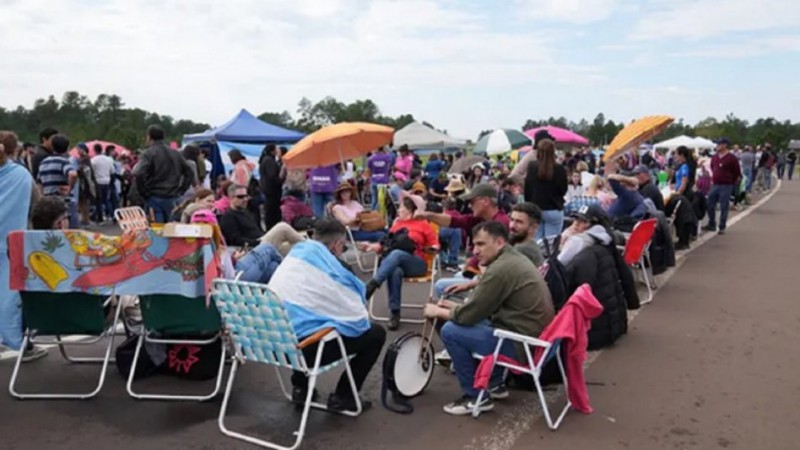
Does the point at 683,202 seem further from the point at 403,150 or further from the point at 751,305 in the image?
the point at 403,150

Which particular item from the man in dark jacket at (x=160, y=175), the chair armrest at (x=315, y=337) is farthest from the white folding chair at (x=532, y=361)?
the man in dark jacket at (x=160, y=175)

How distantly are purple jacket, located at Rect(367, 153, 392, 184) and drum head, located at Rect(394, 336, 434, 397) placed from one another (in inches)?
469

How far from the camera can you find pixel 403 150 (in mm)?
18172

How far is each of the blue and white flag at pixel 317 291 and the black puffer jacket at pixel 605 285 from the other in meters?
2.08

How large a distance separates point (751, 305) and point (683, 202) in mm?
3745

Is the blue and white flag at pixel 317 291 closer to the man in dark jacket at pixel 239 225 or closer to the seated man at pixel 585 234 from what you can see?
the seated man at pixel 585 234

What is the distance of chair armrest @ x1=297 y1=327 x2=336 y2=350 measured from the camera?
3912 mm

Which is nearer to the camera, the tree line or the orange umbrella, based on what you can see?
the orange umbrella

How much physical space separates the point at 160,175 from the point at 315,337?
16.7 feet

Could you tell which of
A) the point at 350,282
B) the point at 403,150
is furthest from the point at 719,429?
the point at 403,150

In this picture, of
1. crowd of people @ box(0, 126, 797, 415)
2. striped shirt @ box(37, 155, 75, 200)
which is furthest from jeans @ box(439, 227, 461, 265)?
striped shirt @ box(37, 155, 75, 200)

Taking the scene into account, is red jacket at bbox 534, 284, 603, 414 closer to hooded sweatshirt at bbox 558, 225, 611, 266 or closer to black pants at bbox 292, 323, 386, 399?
black pants at bbox 292, 323, 386, 399

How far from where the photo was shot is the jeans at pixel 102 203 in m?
14.9

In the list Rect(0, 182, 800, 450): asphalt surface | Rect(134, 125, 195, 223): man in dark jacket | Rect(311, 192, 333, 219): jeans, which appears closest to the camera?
Rect(0, 182, 800, 450): asphalt surface
